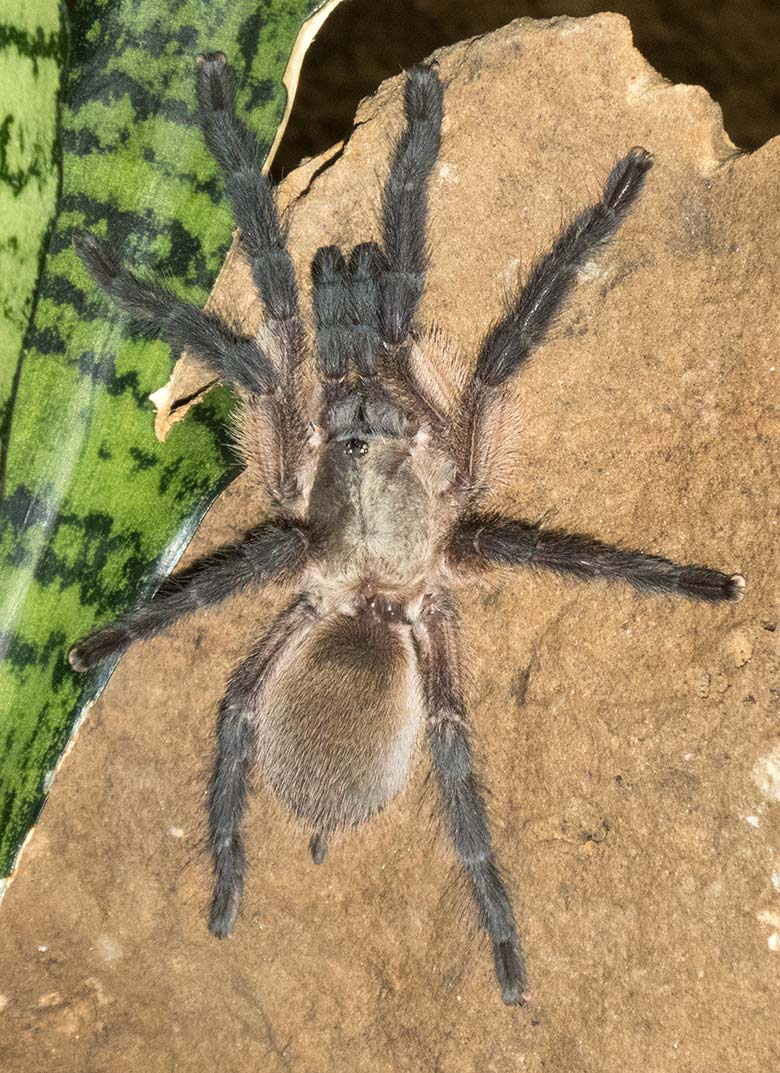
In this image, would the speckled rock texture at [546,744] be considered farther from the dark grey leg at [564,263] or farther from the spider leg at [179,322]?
the spider leg at [179,322]

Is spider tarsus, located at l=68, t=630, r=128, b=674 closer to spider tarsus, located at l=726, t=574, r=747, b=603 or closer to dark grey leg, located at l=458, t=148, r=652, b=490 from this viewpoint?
dark grey leg, located at l=458, t=148, r=652, b=490

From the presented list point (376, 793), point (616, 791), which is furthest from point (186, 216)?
point (616, 791)

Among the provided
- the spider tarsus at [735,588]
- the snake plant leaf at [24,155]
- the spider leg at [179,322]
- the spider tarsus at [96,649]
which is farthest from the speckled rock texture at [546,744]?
the snake plant leaf at [24,155]

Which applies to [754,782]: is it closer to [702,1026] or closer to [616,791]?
[616,791]


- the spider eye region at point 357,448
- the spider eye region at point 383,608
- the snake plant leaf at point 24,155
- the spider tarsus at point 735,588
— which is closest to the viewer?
the snake plant leaf at point 24,155

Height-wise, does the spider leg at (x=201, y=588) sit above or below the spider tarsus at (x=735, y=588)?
above

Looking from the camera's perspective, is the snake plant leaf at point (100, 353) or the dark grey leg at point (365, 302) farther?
the dark grey leg at point (365, 302)

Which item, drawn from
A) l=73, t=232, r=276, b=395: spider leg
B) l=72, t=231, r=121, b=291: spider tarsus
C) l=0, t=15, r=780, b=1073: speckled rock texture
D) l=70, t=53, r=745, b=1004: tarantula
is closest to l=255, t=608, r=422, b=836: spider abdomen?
l=70, t=53, r=745, b=1004: tarantula
